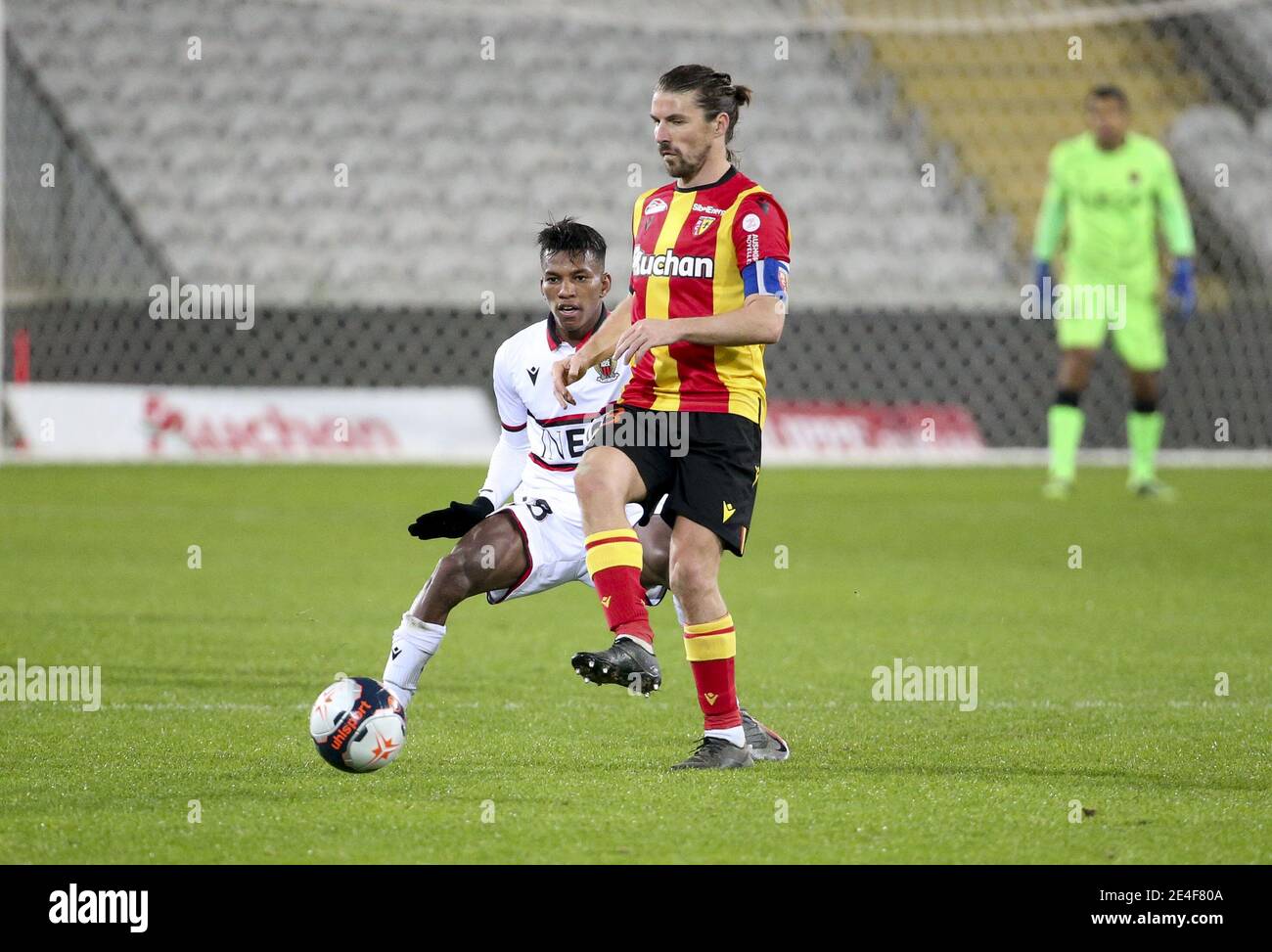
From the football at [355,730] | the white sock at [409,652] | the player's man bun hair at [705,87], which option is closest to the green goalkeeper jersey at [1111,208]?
the player's man bun hair at [705,87]

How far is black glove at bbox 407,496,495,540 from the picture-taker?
5047 mm

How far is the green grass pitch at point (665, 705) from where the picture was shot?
3826 mm

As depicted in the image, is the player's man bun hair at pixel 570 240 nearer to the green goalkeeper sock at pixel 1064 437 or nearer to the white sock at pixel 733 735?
the white sock at pixel 733 735

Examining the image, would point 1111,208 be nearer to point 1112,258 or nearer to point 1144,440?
point 1112,258

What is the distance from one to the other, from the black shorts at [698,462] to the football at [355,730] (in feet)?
2.76

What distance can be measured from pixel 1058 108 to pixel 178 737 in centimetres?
1644

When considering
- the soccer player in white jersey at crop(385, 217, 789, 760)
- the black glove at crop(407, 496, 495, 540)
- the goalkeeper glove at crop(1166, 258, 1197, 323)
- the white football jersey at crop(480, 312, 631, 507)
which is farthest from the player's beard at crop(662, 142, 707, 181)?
the goalkeeper glove at crop(1166, 258, 1197, 323)

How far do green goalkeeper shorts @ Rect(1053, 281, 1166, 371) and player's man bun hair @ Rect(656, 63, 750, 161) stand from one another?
832 cm

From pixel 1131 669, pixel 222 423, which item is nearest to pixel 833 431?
pixel 222 423

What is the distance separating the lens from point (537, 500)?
5.42 meters

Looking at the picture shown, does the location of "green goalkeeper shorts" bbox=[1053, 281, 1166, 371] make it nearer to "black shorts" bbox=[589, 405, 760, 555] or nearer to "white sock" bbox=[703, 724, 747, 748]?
"black shorts" bbox=[589, 405, 760, 555]

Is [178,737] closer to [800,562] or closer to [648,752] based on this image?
[648,752]

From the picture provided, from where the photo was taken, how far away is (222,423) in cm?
1594
